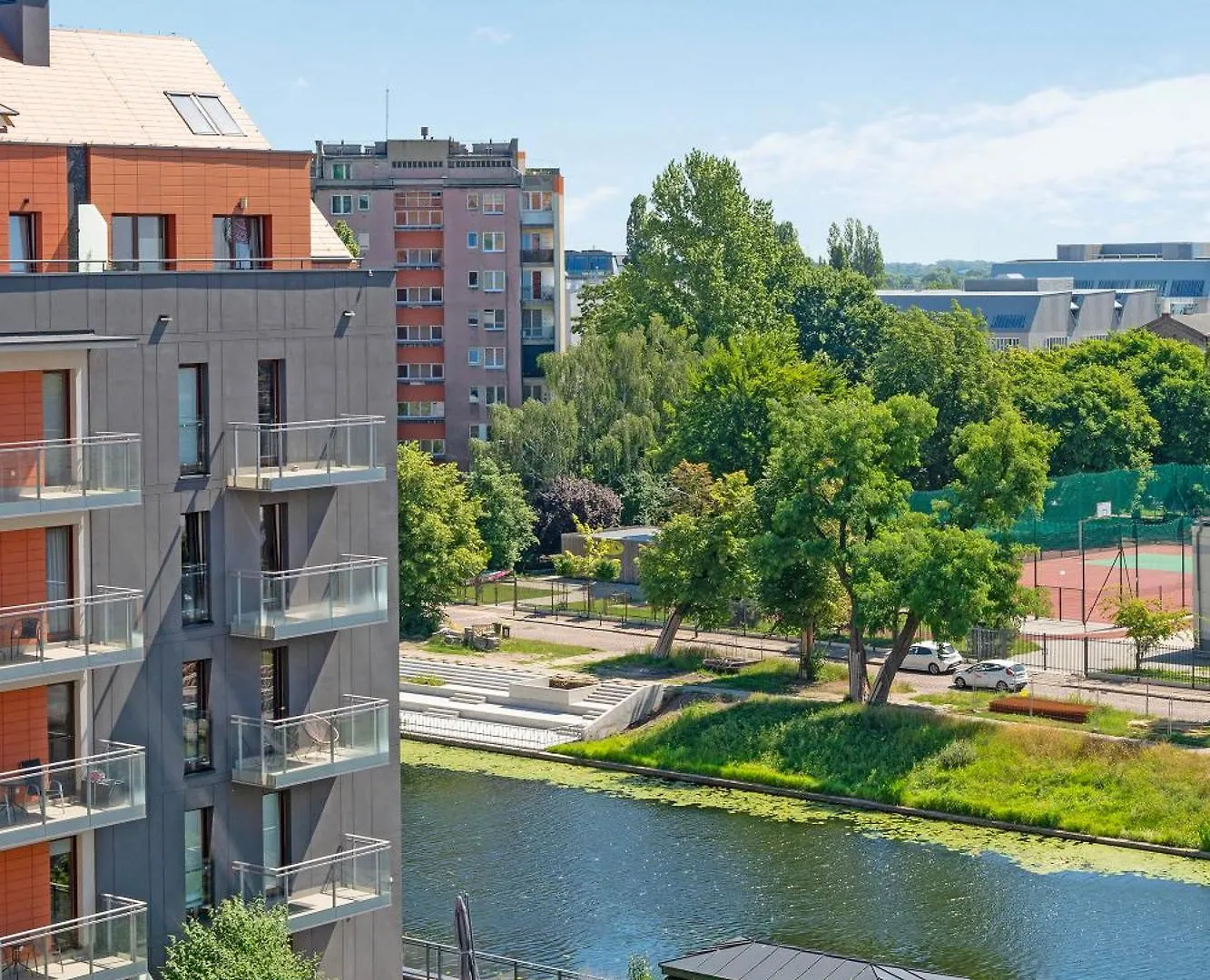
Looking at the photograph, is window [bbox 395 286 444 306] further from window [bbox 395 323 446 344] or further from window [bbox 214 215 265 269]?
window [bbox 214 215 265 269]

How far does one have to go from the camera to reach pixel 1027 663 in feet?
233

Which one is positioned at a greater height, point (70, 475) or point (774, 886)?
point (70, 475)

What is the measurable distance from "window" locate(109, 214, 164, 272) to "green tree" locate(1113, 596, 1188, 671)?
139ft

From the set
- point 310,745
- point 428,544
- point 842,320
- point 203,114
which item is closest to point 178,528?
point 310,745

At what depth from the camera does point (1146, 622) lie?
67.4 metres

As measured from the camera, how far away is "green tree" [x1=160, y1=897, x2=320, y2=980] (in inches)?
1156

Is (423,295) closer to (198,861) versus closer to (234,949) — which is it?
(198,861)

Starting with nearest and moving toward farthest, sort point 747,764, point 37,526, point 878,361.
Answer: point 37,526, point 747,764, point 878,361

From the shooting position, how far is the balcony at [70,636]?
28.4m

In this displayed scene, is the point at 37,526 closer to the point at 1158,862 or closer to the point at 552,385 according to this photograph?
the point at 1158,862

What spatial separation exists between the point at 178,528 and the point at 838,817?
106 ft

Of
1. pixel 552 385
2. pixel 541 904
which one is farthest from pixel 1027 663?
pixel 552 385

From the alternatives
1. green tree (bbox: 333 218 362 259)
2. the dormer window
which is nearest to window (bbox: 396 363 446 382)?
green tree (bbox: 333 218 362 259)

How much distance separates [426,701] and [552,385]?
3154 centimetres
